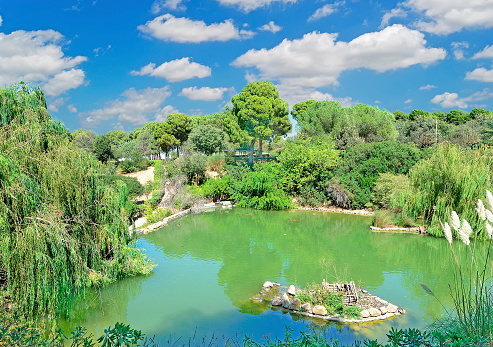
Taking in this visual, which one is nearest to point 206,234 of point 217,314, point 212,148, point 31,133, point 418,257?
point 217,314

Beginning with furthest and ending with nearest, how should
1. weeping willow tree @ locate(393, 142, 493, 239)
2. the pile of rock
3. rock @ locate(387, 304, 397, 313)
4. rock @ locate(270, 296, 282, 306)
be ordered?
1. weeping willow tree @ locate(393, 142, 493, 239)
2. rock @ locate(270, 296, 282, 306)
3. rock @ locate(387, 304, 397, 313)
4. the pile of rock

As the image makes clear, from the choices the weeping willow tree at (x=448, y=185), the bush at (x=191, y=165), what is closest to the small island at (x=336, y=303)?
the weeping willow tree at (x=448, y=185)

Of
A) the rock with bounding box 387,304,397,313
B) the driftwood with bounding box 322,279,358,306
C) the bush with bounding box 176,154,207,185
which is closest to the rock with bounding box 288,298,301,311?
the driftwood with bounding box 322,279,358,306

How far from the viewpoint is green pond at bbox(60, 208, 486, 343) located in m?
7.79

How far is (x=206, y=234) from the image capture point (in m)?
16.1

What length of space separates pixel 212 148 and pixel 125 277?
26.4 metres

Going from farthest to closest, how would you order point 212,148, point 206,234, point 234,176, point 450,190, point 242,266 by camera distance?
point 212,148 → point 234,176 → point 206,234 → point 450,190 → point 242,266

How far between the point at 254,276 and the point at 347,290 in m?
3.30

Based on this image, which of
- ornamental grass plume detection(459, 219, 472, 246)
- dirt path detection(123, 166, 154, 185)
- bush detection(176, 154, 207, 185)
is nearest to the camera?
ornamental grass plume detection(459, 219, 472, 246)

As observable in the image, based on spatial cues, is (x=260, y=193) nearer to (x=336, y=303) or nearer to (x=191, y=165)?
(x=191, y=165)

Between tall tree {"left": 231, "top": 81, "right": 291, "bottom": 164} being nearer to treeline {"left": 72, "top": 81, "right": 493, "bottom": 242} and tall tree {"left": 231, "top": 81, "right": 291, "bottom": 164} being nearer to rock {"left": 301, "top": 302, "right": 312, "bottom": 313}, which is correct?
treeline {"left": 72, "top": 81, "right": 493, "bottom": 242}

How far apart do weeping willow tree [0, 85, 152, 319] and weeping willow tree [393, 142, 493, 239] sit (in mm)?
11775

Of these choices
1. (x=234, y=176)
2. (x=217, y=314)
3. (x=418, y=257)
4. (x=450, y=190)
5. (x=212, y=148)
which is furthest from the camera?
(x=212, y=148)

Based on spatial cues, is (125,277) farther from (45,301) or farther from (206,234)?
(206,234)
